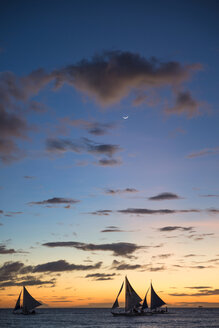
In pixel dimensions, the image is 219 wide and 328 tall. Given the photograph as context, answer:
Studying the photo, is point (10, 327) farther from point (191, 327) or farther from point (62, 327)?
point (191, 327)

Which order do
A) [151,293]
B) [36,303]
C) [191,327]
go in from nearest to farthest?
[191,327]
[151,293]
[36,303]

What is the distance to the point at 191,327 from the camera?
137 metres

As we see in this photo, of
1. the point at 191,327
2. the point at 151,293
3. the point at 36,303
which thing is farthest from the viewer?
the point at 36,303

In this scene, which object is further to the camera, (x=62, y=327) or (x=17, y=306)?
(x=17, y=306)

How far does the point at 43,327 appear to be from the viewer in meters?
140

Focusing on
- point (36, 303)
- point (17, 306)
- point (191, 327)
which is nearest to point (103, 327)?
point (191, 327)

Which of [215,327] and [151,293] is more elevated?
[151,293]

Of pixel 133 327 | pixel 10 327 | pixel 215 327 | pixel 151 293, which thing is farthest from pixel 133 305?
pixel 10 327

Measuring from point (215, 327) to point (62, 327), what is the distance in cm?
5649

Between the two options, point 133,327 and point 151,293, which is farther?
point 151,293

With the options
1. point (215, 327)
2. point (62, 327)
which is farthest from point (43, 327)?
point (215, 327)

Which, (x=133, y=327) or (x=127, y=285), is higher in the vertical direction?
(x=127, y=285)

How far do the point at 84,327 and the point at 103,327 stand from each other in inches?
293

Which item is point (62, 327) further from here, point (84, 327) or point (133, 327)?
point (133, 327)
